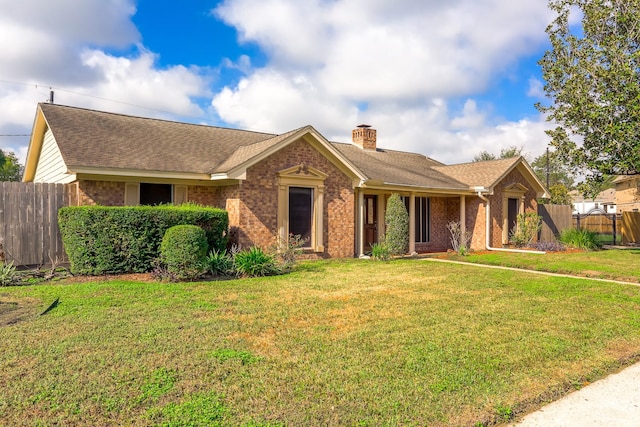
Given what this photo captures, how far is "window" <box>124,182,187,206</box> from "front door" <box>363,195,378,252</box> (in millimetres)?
7158

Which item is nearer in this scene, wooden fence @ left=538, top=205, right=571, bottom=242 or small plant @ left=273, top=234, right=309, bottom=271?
small plant @ left=273, top=234, right=309, bottom=271

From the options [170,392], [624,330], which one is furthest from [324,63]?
[170,392]

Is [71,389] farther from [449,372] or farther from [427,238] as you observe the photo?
[427,238]

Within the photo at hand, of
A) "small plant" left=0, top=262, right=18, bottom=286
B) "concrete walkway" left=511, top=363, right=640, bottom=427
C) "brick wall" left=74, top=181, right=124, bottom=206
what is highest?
"brick wall" left=74, top=181, right=124, bottom=206

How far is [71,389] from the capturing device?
12.2 feet

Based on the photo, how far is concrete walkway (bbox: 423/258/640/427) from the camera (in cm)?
342

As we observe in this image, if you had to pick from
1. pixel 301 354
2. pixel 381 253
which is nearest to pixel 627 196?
pixel 381 253

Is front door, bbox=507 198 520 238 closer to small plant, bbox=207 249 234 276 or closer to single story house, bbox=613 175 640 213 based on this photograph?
small plant, bbox=207 249 234 276

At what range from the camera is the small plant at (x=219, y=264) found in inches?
401

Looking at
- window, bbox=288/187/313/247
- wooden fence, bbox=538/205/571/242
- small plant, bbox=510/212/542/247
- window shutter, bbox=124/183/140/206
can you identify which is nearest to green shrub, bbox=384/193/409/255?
window, bbox=288/187/313/247

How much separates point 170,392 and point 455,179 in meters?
18.2

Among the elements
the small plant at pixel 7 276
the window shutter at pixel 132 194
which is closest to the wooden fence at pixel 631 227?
the window shutter at pixel 132 194

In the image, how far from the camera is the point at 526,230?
1902cm

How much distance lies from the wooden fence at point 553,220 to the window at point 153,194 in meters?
17.6
